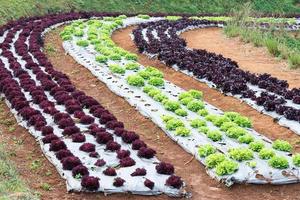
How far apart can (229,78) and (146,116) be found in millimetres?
4143

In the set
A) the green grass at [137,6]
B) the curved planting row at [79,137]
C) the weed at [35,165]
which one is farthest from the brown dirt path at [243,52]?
the green grass at [137,6]

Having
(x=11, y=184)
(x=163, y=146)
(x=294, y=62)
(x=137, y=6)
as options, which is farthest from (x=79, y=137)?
(x=137, y=6)

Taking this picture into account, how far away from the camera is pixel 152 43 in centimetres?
2566

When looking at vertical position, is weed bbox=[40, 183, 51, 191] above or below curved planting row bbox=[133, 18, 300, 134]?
above

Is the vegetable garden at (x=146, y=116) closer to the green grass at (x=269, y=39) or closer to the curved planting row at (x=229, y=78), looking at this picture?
the curved planting row at (x=229, y=78)

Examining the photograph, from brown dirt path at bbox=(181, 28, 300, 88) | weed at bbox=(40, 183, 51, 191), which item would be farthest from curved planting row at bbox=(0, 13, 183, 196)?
brown dirt path at bbox=(181, 28, 300, 88)

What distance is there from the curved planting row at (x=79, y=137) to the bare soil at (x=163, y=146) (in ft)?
0.87

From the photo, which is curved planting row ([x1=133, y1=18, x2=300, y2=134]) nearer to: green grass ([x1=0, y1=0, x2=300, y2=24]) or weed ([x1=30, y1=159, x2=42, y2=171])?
weed ([x1=30, y1=159, x2=42, y2=171])

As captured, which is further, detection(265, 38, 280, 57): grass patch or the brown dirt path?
detection(265, 38, 280, 57): grass patch

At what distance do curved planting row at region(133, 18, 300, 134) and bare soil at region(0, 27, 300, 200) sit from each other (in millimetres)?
287

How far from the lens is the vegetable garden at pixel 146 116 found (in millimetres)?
11898

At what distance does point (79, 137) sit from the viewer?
13.5 metres

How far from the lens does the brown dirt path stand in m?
21.6

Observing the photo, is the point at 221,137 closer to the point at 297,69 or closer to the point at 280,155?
the point at 280,155
